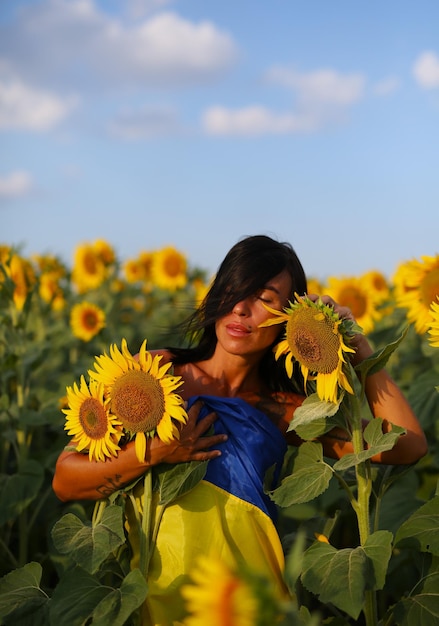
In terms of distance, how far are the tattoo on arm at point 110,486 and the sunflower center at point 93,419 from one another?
103 mm

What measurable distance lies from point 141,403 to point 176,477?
→ 0.20 metres

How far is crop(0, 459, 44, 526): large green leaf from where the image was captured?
9.04 feet

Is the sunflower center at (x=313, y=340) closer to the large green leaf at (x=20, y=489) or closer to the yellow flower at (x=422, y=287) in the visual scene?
the yellow flower at (x=422, y=287)

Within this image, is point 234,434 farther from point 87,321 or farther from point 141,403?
point 87,321

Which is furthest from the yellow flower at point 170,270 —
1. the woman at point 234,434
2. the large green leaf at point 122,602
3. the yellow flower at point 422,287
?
the large green leaf at point 122,602

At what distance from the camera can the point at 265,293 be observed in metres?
2.11

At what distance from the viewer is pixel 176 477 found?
1.85 m

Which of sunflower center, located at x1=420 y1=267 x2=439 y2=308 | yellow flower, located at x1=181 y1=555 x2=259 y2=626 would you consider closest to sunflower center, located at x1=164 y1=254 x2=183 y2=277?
sunflower center, located at x1=420 y1=267 x2=439 y2=308

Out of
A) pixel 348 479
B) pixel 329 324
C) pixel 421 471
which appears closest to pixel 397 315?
pixel 421 471

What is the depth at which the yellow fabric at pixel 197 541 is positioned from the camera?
72.4 inches

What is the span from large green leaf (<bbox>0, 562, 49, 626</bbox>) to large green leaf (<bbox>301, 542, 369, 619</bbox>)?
2.08 ft

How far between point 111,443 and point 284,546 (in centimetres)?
65

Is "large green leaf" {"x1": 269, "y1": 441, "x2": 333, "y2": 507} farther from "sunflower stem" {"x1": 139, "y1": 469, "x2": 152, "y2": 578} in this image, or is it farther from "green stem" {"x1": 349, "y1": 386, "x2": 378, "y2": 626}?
"sunflower stem" {"x1": 139, "y1": 469, "x2": 152, "y2": 578}

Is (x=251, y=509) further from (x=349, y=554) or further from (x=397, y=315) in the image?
(x=397, y=315)
